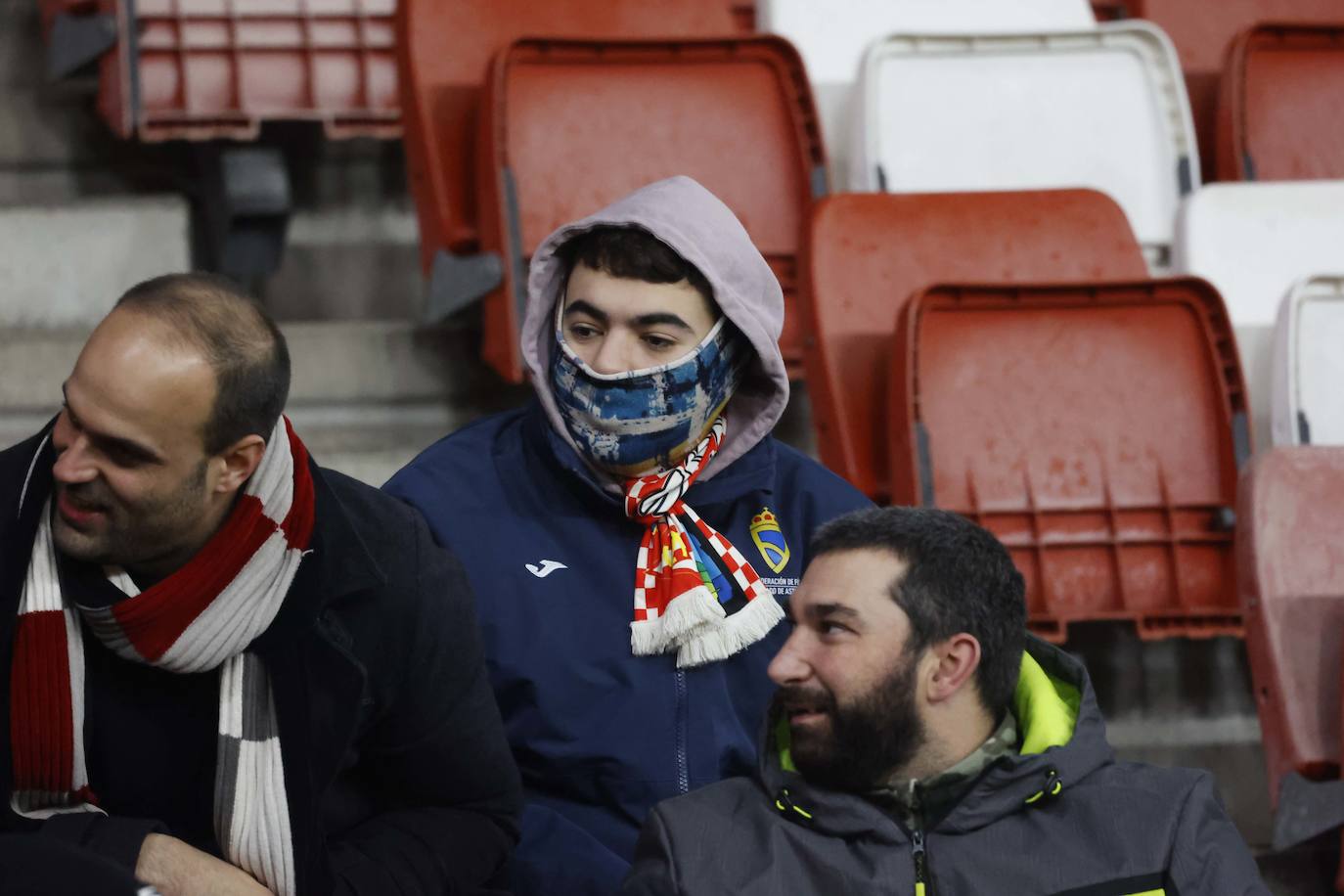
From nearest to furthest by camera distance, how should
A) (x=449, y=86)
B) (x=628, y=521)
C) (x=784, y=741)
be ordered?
(x=784, y=741) → (x=628, y=521) → (x=449, y=86)

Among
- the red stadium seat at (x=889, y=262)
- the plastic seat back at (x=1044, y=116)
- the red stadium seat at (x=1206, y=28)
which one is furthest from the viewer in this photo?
the red stadium seat at (x=1206, y=28)

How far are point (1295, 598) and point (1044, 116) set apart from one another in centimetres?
114

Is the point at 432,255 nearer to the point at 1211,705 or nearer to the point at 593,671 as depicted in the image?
the point at 593,671

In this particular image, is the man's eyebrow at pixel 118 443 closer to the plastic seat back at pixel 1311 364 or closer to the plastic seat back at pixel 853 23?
the plastic seat back at pixel 1311 364

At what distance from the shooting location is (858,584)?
5.13 feet

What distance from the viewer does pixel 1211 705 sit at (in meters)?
2.46

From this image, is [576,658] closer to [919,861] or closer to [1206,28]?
[919,861]

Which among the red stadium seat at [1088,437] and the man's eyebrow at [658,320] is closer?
the man's eyebrow at [658,320]

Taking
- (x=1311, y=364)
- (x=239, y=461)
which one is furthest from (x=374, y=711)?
(x=1311, y=364)

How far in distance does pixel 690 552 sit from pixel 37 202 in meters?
1.63

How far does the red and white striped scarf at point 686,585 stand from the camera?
5.84 feet

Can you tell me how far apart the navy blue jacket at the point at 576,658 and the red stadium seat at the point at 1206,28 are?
1754 mm

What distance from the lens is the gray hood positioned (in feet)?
6.04

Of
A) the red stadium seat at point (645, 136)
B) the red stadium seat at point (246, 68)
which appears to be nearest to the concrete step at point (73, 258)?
the red stadium seat at point (246, 68)
